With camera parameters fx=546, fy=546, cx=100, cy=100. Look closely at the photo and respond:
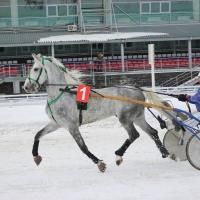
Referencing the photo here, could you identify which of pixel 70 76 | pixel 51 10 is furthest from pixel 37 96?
pixel 70 76

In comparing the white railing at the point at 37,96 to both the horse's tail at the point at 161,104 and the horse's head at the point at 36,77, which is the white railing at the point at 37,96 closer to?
the horse's tail at the point at 161,104

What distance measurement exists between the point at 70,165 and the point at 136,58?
24.5 metres

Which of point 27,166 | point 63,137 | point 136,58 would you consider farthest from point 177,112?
point 136,58

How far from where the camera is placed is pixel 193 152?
7.83 metres

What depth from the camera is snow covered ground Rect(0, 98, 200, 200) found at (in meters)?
6.90

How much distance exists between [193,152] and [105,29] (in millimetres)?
26566

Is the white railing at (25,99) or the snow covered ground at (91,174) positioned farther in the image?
the white railing at (25,99)

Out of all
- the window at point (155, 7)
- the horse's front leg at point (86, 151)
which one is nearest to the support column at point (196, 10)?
the window at point (155, 7)

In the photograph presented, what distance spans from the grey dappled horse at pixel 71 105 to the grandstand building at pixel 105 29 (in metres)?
22.5

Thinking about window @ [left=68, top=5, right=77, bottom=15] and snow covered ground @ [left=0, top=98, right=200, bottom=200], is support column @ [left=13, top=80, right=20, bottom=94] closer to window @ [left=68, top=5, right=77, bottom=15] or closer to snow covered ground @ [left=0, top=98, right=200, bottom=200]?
window @ [left=68, top=5, right=77, bottom=15]

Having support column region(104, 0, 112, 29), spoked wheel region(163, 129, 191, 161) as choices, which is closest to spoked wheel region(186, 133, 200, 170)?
spoked wheel region(163, 129, 191, 161)

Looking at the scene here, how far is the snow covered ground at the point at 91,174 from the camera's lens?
6.90 metres

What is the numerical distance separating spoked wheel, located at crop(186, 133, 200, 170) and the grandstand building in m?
23.2

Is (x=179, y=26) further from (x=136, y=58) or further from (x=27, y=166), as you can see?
(x=27, y=166)
